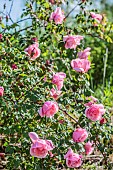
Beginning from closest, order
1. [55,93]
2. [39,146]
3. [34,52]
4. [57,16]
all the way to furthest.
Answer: [39,146] → [55,93] → [34,52] → [57,16]

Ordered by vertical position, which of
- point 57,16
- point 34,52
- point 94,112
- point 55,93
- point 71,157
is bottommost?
point 71,157

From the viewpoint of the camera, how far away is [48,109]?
7.14 ft

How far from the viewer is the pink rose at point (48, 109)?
7.16 ft

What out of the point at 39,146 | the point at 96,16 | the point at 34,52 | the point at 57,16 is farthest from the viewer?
the point at 96,16

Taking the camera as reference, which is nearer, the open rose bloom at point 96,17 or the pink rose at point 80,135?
the pink rose at point 80,135

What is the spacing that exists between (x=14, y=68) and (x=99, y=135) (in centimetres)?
60

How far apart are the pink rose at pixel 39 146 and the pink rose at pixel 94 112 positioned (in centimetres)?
26

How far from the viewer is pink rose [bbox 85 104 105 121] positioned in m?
2.31

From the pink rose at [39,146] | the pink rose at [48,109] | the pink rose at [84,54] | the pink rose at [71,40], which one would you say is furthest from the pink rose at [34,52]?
the pink rose at [39,146]

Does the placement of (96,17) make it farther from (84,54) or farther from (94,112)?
(94,112)

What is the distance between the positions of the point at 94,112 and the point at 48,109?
0.26m

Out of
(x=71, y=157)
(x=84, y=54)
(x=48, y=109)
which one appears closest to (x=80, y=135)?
(x=71, y=157)

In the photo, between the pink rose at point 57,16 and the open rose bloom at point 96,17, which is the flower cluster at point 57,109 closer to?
the pink rose at point 57,16

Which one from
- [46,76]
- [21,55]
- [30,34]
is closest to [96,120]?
[46,76]
